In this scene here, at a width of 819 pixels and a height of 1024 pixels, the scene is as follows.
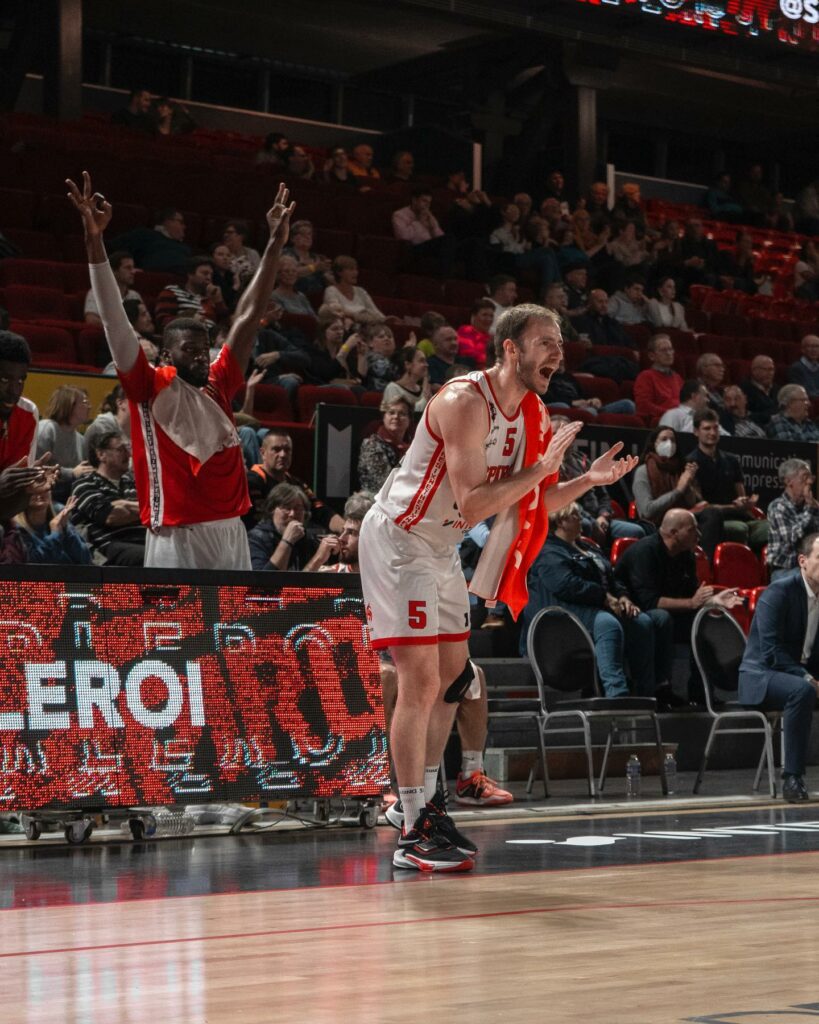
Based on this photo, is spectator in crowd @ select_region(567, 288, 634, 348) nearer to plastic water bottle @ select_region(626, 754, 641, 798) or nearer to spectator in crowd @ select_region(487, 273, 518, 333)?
spectator in crowd @ select_region(487, 273, 518, 333)

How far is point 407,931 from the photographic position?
155 inches

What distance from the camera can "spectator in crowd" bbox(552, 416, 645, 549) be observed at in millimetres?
10359

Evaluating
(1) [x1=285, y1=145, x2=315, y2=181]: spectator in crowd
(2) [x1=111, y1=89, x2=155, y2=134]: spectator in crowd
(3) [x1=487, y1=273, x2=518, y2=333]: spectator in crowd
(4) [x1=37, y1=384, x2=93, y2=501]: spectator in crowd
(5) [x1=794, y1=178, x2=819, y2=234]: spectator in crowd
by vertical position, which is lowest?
(4) [x1=37, y1=384, x2=93, y2=501]: spectator in crowd

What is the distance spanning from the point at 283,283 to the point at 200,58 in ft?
35.7

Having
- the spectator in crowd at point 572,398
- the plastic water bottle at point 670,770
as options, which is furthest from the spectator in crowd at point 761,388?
the plastic water bottle at point 670,770

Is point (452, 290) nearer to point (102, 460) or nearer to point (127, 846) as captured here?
point (102, 460)

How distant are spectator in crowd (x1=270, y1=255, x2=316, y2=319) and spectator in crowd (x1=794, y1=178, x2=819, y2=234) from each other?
39.4ft

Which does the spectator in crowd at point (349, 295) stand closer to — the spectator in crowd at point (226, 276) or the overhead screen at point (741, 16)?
the spectator in crowd at point (226, 276)

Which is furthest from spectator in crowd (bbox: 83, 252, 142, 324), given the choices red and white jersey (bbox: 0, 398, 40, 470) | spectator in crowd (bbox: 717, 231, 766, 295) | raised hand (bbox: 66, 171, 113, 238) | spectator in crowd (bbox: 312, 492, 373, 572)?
spectator in crowd (bbox: 717, 231, 766, 295)

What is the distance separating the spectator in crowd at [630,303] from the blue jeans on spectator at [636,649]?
7.13m

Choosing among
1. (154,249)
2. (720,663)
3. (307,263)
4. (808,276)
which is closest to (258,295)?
(720,663)

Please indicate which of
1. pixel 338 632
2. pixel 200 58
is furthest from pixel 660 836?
pixel 200 58

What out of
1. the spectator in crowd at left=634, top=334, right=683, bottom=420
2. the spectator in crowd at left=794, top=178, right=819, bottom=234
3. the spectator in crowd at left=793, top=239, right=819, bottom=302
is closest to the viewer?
the spectator in crowd at left=634, top=334, right=683, bottom=420

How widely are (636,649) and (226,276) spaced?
190 inches
